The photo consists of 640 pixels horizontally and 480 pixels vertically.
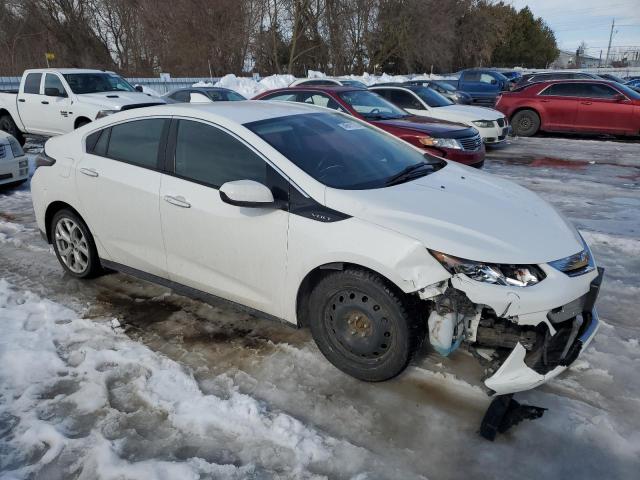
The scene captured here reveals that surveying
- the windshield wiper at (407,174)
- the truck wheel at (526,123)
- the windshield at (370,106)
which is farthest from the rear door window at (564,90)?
the windshield wiper at (407,174)

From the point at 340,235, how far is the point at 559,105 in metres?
12.5

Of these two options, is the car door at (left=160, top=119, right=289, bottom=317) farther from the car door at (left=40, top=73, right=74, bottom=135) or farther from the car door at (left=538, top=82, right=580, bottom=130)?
the car door at (left=538, top=82, right=580, bottom=130)

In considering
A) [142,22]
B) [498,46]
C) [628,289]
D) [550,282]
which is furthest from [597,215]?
[498,46]

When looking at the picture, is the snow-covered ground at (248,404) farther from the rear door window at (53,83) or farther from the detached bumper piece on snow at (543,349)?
the rear door window at (53,83)

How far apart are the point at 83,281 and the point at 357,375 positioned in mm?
2828

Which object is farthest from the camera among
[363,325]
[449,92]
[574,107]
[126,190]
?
[449,92]

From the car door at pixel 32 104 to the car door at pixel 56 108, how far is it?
14 cm

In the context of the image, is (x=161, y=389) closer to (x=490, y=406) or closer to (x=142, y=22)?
(x=490, y=406)

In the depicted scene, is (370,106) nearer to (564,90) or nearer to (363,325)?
(363,325)

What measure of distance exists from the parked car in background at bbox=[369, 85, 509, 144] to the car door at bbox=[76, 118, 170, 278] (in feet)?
25.8

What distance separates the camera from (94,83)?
1137 cm

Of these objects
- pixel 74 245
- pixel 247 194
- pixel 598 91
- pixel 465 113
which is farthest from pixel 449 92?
pixel 247 194

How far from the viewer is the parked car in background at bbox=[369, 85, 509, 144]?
36.3 feet

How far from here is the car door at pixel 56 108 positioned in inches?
426
